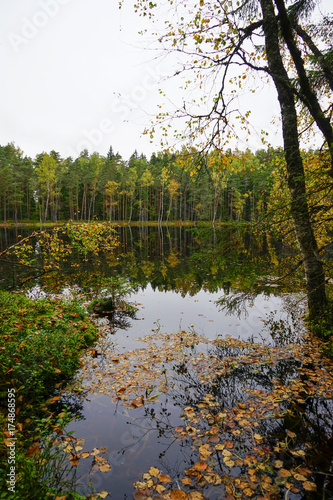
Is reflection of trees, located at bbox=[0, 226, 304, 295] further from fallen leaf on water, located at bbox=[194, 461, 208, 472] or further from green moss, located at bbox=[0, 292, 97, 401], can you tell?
green moss, located at bbox=[0, 292, 97, 401]

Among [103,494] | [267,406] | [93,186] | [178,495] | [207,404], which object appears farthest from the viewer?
Result: [93,186]

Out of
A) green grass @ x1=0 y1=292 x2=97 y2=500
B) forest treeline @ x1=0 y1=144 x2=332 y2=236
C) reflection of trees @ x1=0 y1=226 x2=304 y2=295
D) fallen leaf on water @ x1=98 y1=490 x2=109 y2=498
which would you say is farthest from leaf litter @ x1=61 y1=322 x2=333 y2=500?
forest treeline @ x1=0 y1=144 x2=332 y2=236

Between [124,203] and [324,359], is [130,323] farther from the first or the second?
[124,203]

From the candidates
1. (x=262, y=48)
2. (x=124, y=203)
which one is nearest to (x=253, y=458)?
(x=262, y=48)

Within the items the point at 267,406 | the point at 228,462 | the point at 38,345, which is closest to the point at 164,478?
the point at 228,462

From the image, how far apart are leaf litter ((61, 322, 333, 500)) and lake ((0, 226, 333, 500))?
0.02 metres

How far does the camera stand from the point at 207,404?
484cm

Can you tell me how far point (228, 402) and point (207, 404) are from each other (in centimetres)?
41

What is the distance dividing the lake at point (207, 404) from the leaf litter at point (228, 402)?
17 millimetres

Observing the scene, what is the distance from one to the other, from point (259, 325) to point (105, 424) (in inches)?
250

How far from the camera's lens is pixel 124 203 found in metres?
69.0

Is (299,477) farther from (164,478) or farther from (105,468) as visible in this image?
(105,468)

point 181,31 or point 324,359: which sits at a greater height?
point 181,31

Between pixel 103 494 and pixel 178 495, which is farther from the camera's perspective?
pixel 103 494
